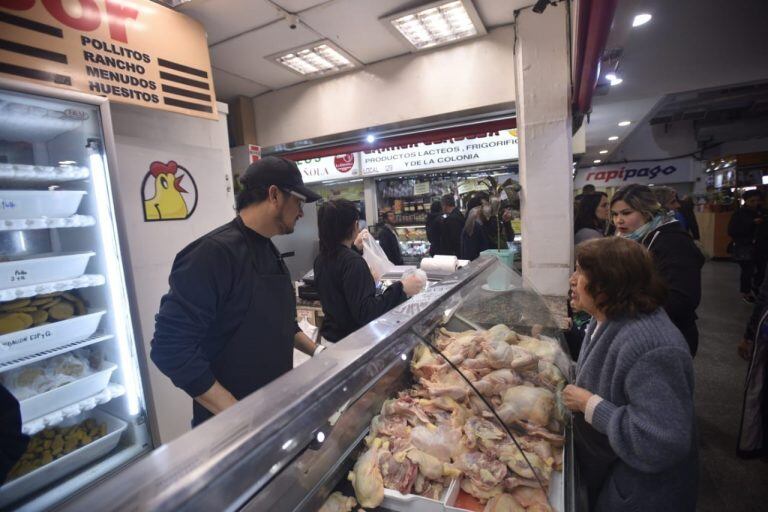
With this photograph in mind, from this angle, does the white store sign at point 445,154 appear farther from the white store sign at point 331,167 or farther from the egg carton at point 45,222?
the egg carton at point 45,222

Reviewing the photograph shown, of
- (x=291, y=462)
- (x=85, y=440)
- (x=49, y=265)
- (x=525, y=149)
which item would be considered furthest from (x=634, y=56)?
(x=85, y=440)

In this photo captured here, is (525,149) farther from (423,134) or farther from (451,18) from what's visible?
(423,134)

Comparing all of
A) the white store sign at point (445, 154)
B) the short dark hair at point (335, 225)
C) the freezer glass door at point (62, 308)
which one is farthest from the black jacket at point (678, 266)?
the freezer glass door at point (62, 308)

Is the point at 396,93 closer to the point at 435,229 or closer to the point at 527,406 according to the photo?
the point at 435,229

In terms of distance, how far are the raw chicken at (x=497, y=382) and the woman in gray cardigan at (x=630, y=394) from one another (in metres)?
0.19

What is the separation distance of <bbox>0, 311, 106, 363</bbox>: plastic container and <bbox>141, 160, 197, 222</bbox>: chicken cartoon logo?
3.03 feet

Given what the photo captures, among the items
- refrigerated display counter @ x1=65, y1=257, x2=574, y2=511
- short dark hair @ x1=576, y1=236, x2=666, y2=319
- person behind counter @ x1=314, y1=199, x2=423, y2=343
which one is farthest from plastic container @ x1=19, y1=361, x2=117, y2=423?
short dark hair @ x1=576, y1=236, x2=666, y2=319

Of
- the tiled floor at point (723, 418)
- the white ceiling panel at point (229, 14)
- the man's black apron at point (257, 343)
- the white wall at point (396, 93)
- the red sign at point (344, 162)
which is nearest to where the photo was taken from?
the man's black apron at point (257, 343)

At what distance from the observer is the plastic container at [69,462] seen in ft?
6.02

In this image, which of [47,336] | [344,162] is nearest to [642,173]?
[344,162]

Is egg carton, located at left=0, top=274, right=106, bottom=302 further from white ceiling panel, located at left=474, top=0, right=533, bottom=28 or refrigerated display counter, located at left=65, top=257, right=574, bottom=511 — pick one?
white ceiling panel, located at left=474, top=0, right=533, bottom=28

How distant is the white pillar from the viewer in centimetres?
315

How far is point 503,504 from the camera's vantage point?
0.98 metres

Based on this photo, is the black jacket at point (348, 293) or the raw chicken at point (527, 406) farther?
the black jacket at point (348, 293)
